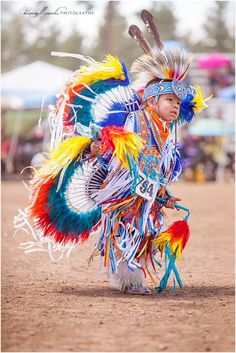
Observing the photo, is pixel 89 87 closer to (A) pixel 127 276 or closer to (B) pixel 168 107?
(B) pixel 168 107

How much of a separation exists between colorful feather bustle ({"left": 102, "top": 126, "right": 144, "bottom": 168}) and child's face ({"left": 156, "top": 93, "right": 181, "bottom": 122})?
0.33 meters

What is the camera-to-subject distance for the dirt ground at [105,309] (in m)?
3.37

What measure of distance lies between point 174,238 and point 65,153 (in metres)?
0.83

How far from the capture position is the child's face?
4586 mm

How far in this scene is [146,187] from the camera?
4.50 m

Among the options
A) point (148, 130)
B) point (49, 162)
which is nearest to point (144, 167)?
point (148, 130)

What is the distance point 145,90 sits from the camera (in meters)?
4.62

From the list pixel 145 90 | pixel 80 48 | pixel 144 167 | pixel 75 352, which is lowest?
pixel 75 352

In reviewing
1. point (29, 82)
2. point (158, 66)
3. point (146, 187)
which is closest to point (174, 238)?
point (146, 187)

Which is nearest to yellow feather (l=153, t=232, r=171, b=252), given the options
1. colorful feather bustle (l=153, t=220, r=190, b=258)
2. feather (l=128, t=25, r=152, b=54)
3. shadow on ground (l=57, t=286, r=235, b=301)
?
colorful feather bustle (l=153, t=220, r=190, b=258)

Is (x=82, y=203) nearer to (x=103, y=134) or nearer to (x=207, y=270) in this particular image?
(x=103, y=134)

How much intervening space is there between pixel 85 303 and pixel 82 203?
0.67 m

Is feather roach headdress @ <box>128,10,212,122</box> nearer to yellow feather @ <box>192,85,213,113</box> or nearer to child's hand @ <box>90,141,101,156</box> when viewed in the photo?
yellow feather @ <box>192,85,213,113</box>

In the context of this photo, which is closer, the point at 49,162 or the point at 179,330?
the point at 179,330
